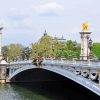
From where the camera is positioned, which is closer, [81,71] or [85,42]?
[81,71]

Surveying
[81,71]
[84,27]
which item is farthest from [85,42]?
[81,71]

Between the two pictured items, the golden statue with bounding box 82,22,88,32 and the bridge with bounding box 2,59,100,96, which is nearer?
the bridge with bounding box 2,59,100,96

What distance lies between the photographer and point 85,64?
33.5 m

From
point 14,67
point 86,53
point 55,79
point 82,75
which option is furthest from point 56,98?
point 14,67

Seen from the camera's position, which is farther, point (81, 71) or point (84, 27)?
point (84, 27)

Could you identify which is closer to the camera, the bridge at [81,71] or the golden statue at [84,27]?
the bridge at [81,71]

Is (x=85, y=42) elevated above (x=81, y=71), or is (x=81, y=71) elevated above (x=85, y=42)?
(x=85, y=42)

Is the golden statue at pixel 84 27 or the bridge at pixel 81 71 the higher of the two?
the golden statue at pixel 84 27

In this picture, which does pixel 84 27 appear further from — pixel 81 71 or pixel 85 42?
pixel 81 71

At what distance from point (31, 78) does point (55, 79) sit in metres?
5.25

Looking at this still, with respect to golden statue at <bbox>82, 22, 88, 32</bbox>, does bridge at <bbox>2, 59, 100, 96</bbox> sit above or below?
below

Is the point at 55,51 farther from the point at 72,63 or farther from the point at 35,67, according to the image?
the point at 72,63

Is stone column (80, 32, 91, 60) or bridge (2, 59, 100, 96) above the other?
stone column (80, 32, 91, 60)

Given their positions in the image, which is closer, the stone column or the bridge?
the bridge
